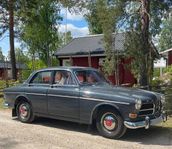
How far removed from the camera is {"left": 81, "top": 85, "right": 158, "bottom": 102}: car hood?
9.44 metres

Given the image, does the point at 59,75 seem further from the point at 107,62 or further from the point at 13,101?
the point at 107,62

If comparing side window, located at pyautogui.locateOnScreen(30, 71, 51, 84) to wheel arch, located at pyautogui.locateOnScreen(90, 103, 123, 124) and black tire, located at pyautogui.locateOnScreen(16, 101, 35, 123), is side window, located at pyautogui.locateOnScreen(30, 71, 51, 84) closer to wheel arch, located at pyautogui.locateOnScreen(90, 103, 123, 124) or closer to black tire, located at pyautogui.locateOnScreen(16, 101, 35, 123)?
black tire, located at pyautogui.locateOnScreen(16, 101, 35, 123)

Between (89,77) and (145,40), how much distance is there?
7209mm

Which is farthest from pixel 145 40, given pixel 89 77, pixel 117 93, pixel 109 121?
pixel 109 121

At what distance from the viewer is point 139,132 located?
10391 mm

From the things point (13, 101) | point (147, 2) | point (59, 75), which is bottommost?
point (13, 101)

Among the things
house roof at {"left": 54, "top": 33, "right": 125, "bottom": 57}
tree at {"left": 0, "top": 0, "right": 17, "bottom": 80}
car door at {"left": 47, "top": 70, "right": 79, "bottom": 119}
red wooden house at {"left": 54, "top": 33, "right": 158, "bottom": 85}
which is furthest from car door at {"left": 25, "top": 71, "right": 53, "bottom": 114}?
house roof at {"left": 54, "top": 33, "right": 125, "bottom": 57}

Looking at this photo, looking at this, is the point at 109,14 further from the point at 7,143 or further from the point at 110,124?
the point at 7,143

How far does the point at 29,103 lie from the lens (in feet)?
38.5

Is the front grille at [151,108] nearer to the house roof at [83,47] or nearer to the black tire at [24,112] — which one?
the black tire at [24,112]

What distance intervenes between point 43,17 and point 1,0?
45.1 feet

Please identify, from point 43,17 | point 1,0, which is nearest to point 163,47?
point 43,17

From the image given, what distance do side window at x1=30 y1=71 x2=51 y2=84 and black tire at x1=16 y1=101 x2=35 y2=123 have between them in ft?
2.43

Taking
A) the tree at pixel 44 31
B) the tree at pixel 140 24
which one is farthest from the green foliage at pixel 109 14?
the tree at pixel 44 31
